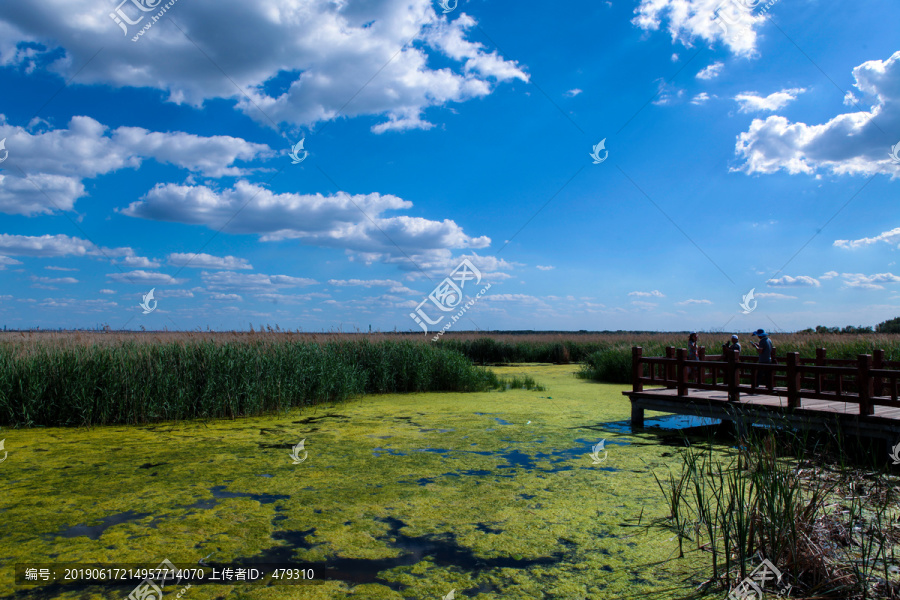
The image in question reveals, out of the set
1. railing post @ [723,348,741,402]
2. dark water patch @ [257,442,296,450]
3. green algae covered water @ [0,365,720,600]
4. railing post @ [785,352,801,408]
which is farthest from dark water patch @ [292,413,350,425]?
railing post @ [785,352,801,408]

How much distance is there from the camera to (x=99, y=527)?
122 inches

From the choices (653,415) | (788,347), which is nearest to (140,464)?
(653,415)

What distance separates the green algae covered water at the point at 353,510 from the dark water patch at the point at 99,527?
0.04ft

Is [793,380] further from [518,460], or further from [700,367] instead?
[518,460]

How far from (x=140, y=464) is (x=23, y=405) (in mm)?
2961

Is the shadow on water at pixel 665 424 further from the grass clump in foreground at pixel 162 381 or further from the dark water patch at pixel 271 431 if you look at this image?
the grass clump in foreground at pixel 162 381

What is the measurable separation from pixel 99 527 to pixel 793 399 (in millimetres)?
6127

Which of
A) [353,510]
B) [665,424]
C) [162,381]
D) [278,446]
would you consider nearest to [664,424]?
[665,424]

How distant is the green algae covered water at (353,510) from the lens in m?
2.47

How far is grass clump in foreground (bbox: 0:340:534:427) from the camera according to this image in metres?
6.46

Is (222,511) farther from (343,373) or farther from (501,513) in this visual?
(343,373)

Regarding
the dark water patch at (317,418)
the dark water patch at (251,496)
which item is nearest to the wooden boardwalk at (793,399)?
the dark water patch at (251,496)

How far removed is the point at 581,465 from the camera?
4566mm

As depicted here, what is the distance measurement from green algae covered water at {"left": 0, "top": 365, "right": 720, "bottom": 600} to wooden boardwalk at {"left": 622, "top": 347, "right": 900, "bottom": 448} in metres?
0.80
